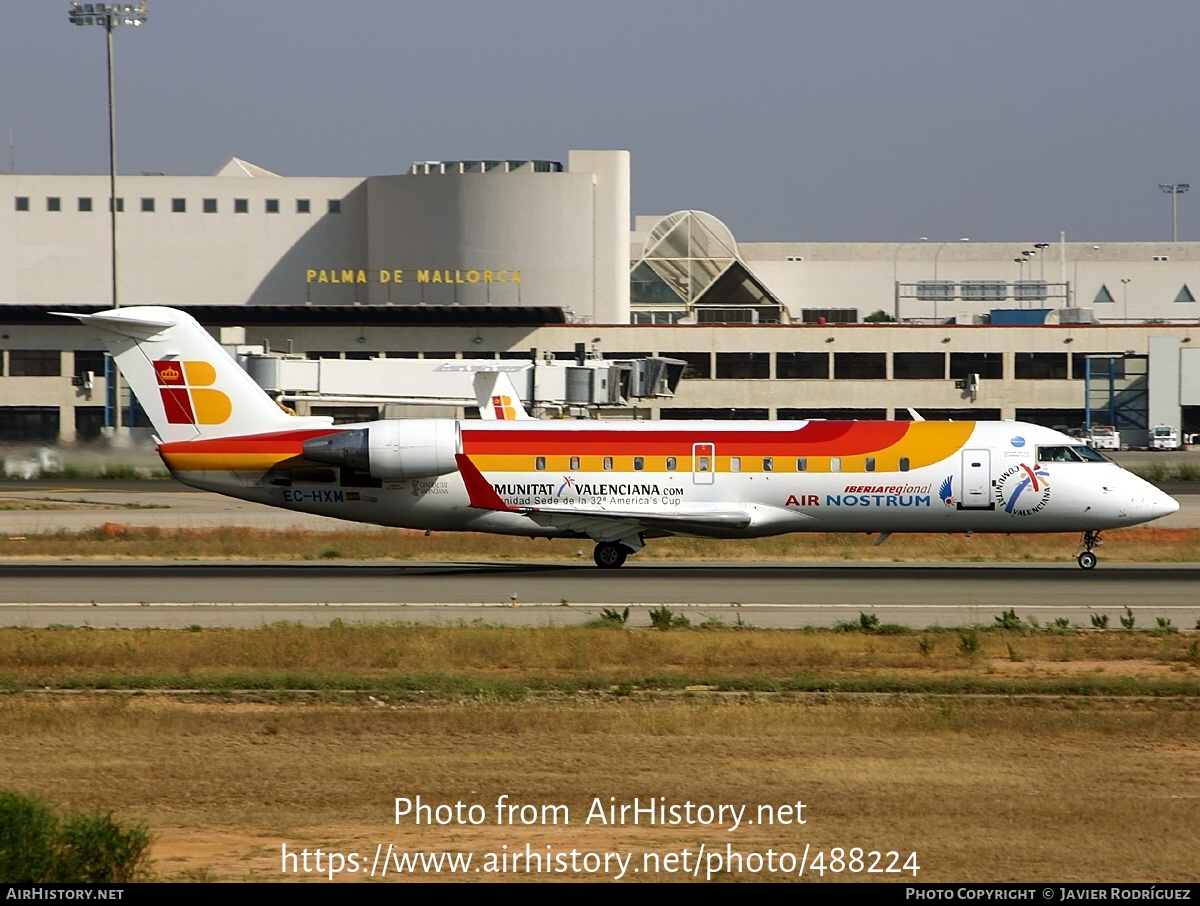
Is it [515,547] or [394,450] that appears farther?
[515,547]

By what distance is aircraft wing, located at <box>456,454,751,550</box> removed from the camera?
1188 inches

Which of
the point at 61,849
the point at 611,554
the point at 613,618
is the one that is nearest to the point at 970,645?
the point at 613,618

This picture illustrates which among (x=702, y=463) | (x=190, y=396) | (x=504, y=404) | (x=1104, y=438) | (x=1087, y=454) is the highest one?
(x=190, y=396)

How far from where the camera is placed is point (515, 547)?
35.8m

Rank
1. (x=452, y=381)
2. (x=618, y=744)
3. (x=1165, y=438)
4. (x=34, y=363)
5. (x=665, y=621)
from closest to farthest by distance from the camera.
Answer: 1. (x=618, y=744)
2. (x=665, y=621)
3. (x=452, y=381)
4. (x=34, y=363)
5. (x=1165, y=438)

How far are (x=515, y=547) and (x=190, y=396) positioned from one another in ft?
29.9

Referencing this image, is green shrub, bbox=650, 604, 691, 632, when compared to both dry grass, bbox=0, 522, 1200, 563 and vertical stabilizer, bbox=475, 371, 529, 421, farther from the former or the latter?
vertical stabilizer, bbox=475, 371, 529, 421

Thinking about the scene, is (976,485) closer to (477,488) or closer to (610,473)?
(610,473)

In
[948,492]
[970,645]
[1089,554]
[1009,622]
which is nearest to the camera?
[970,645]

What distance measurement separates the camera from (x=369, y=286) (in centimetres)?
9006

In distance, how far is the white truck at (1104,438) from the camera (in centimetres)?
7931

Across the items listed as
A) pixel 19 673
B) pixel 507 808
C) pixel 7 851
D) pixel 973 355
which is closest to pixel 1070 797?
pixel 507 808

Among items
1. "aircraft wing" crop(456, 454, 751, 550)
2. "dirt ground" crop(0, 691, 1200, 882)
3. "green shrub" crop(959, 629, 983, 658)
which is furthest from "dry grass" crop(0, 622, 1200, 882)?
"aircraft wing" crop(456, 454, 751, 550)

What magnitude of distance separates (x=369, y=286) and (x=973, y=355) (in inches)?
1481
